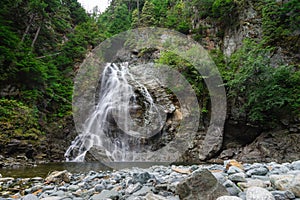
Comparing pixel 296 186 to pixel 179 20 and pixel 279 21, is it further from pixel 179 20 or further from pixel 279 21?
pixel 179 20

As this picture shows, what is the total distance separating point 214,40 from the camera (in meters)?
12.5

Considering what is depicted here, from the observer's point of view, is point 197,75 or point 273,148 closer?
point 273,148

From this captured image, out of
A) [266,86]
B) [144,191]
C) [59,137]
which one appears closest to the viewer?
[144,191]

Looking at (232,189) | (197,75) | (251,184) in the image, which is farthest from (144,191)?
(197,75)

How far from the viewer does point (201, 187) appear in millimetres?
1630

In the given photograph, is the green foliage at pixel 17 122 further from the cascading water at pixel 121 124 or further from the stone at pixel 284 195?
the stone at pixel 284 195

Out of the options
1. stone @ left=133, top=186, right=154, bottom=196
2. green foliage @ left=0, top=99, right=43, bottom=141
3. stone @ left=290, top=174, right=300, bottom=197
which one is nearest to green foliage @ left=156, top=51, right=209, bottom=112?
green foliage @ left=0, top=99, right=43, bottom=141

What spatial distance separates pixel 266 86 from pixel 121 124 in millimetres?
6135

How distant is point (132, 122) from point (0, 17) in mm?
8088

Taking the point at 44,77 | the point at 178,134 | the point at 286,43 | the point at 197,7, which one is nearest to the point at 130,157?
the point at 178,134

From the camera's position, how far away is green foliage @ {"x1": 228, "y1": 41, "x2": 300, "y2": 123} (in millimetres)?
7805

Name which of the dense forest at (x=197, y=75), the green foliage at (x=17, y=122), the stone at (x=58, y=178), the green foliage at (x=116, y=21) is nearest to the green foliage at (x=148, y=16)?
the green foliage at (x=116, y=21)

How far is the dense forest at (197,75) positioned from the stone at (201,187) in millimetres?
7160

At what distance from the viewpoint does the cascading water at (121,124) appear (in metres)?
8.93
